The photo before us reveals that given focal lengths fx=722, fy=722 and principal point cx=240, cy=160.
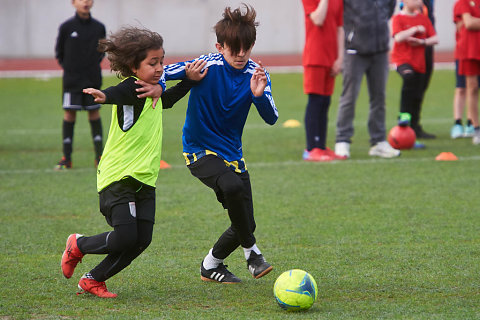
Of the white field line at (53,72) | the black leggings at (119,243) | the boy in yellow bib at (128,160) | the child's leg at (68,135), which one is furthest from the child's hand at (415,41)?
the white field line at (53,72)

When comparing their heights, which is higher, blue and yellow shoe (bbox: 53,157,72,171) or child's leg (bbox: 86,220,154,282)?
child's leg (bbox: 86,220,154,282)

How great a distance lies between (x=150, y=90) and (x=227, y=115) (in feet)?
2.01

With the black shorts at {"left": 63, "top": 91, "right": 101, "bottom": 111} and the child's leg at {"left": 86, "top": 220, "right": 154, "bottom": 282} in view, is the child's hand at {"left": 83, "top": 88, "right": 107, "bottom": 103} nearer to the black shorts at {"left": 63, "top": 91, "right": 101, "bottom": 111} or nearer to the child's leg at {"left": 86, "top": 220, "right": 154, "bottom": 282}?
the child's leg at {"left": 86, "top": 220, "right": 154, "bottom": 282}

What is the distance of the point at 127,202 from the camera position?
4234 millimetres

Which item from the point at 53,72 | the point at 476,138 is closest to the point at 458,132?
the point at 476,138

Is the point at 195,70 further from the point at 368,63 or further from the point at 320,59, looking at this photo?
the point at 368,63

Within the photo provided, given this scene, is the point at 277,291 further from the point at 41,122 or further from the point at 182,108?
the point at 182,108

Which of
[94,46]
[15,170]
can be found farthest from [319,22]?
[15,170]

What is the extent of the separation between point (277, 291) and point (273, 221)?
7.49ft

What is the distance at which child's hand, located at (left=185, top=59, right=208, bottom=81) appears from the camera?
14.8 feet

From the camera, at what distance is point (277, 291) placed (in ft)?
13.4

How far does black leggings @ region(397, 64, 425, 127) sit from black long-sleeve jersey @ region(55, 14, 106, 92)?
427cm

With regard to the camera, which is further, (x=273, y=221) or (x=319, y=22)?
(x=319, y=22)

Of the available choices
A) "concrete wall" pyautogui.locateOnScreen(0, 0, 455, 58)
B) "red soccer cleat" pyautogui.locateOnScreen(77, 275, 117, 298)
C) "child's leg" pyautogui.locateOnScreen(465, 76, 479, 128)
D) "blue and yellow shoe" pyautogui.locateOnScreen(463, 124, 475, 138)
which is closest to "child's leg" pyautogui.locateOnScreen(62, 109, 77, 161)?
"red soccer cleat" pyautogui.locateOnScreen(77, 275, 117, 298)
